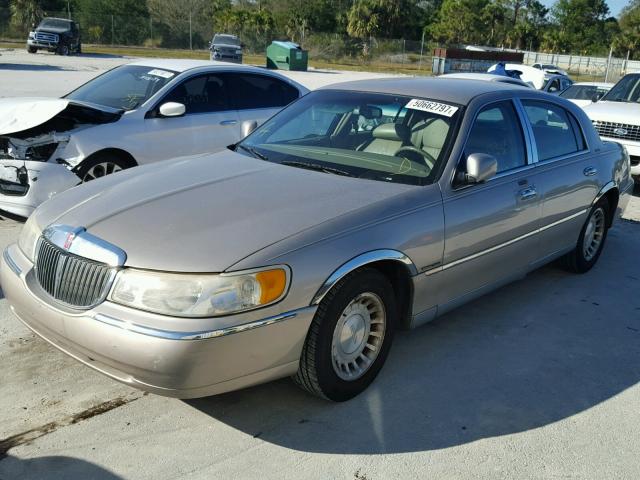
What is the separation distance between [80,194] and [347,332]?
5.58 feet

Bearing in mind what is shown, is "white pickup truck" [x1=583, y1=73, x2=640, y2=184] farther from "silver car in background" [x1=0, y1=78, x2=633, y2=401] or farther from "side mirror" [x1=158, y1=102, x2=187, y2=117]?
"side mirror" [x1=158, y1=102, x2=187, y2=117]

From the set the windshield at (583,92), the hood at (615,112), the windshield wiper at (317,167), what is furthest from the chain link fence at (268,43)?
the windshield wiper at (317,167)

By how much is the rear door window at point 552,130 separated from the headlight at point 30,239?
3.35 meters

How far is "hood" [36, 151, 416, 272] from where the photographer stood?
10.4 ft

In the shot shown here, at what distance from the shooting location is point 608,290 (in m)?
5.67

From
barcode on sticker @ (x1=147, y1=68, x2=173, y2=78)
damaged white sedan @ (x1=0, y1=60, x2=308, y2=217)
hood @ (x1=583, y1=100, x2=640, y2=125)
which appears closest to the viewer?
damaged white sedan @ (x1=0, y1=60, x2=308, y2=217)

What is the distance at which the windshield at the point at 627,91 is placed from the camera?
10.7 metres

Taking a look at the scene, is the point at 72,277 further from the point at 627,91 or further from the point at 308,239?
the point at 627,91

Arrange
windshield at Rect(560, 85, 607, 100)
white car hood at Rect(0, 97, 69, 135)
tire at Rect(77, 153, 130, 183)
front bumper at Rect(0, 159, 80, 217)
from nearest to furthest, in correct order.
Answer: front bumper at Rect(0, 159, 80, 217) → white car hood at Rect(0, 97, 69, 135) → tire at Rect(77, 153, 130, 183) → windshield at Rect(560, 85, 607, 100)

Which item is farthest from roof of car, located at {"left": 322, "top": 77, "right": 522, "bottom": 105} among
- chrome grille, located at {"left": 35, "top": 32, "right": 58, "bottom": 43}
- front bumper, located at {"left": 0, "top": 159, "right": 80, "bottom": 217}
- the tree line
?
the tree line

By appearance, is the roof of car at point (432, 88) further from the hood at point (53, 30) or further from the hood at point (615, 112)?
the hood at point (53, 30)

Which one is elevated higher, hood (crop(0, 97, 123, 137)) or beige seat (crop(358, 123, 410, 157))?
beige seat (crop(358, 123, 410, 157))

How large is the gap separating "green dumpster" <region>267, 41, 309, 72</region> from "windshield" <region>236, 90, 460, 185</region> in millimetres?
35332

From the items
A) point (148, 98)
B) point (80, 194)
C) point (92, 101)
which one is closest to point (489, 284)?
point (80, 194)
